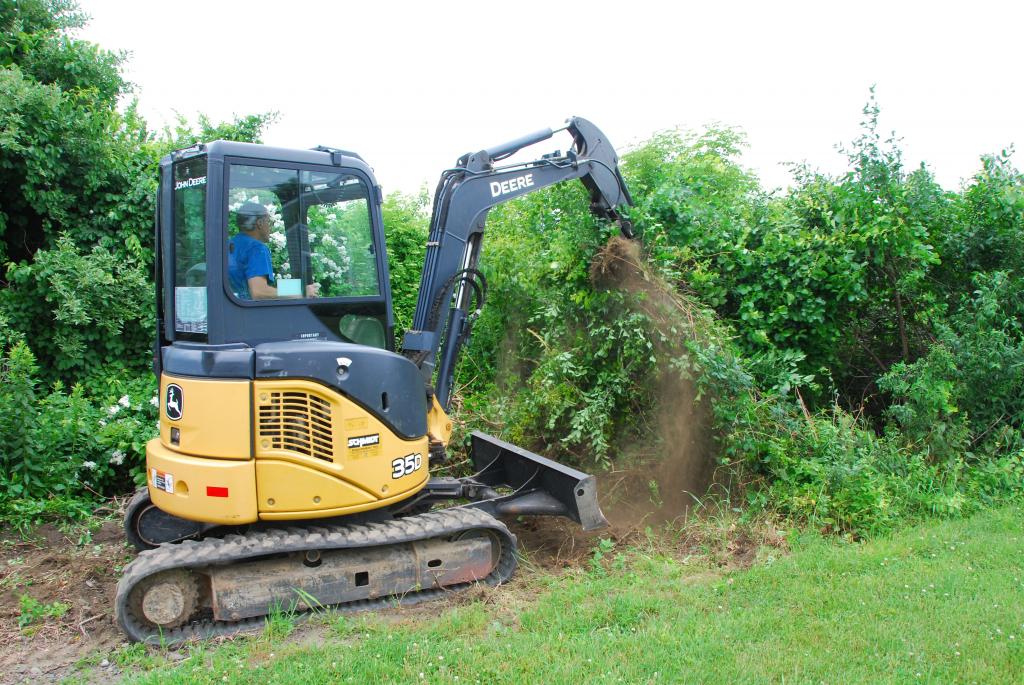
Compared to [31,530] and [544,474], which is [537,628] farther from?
[31,530]

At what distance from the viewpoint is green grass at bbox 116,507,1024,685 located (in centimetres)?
381

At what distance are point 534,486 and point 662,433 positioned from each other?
1.40 metres

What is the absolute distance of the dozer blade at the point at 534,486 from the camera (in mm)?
5328

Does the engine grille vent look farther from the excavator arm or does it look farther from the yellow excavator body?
the excavator arm

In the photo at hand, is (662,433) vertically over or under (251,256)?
under

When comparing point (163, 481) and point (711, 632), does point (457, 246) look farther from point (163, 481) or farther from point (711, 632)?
point (711, 632)

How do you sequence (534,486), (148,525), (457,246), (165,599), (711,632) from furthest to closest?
(534,486)
(148,525)
(457,246)
(165,599)
(711,632)

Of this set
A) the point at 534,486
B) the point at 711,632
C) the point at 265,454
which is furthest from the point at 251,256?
the point at 711,632

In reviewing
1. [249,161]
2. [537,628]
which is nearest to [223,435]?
[249,161]

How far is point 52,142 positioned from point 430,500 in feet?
22.9

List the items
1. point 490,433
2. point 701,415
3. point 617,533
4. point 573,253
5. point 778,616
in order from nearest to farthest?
point 778,616, point 617,533, point 701,415, point 573,253, point 490,433

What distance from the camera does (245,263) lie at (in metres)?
4.56

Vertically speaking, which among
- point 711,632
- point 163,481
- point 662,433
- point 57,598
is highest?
point 163,481

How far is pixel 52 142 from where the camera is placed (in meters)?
9.19
